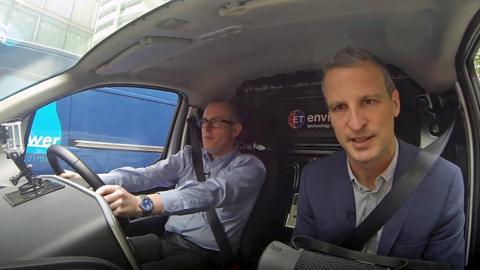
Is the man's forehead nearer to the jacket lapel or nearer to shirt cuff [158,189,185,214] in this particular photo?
shirt cuff [158,189,185,214]

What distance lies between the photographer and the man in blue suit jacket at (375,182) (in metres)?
1.49

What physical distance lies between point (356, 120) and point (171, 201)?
911 millimetres

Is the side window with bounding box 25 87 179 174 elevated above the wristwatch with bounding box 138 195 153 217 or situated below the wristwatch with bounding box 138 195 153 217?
above

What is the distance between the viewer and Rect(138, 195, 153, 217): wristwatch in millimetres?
1698

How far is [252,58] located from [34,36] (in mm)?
3213

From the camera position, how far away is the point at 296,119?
8.11 feet

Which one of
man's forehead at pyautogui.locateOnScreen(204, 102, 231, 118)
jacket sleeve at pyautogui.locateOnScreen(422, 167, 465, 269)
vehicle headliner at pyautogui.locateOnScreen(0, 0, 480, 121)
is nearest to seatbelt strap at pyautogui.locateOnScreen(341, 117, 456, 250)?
jacket sleeve at pyautogui.locateOnScreen(422, 167, 465, 269)

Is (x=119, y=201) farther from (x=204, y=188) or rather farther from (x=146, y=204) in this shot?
(x=204, y=188)

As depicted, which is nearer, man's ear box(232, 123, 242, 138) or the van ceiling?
the van ceiling

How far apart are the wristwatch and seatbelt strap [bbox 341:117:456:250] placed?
838 millimetres

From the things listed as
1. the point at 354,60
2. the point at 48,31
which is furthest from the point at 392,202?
the point at 48,31

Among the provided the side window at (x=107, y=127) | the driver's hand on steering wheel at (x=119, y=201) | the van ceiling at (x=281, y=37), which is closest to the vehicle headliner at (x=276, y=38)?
the van ceiling at (x=281, y=37)

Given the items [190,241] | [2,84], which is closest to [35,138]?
[2,84]

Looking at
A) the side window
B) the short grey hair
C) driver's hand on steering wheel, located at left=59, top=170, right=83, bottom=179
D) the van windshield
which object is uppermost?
the van windshield
